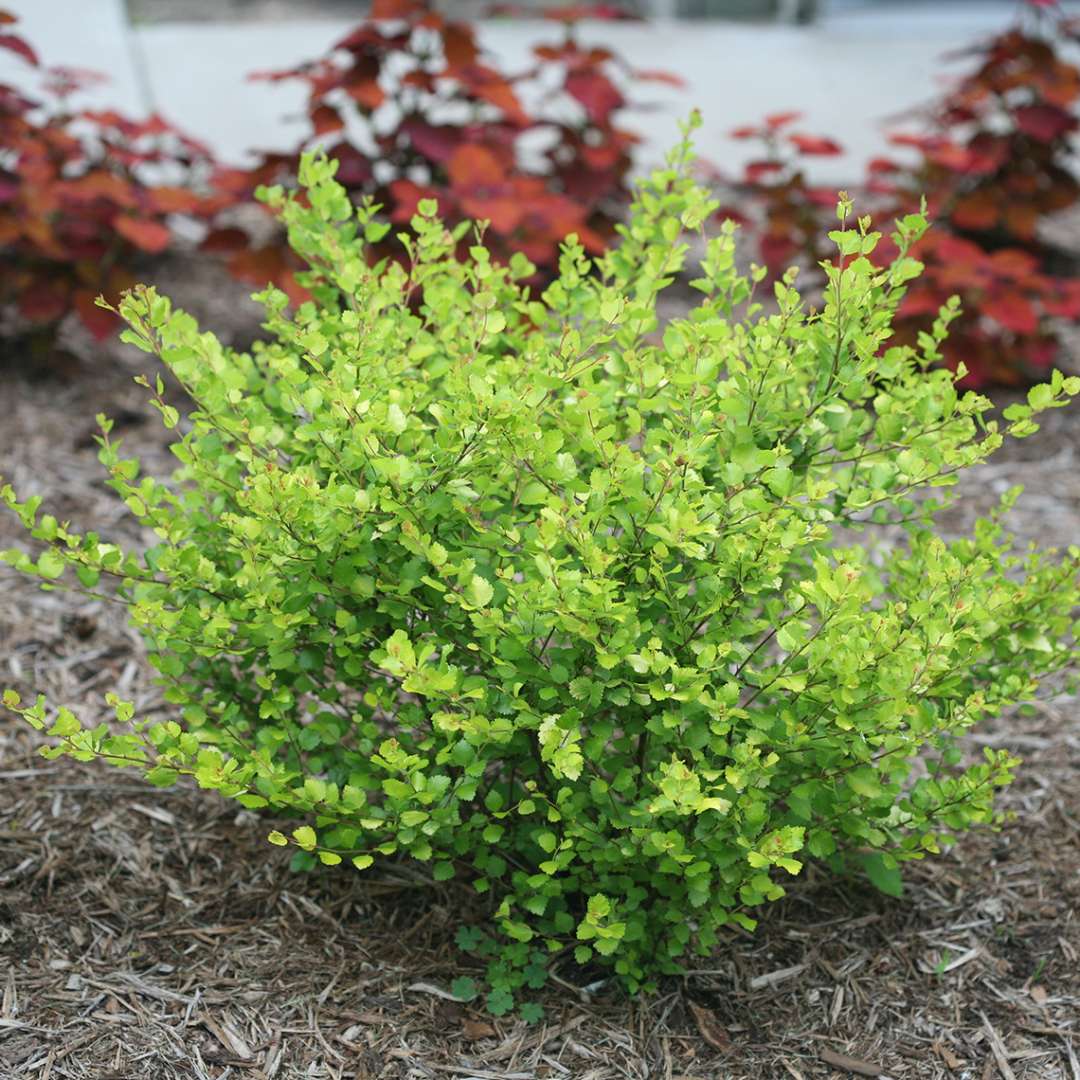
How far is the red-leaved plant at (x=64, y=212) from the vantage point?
3.80 meters

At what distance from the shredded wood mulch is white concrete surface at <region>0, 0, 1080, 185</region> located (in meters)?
4.09

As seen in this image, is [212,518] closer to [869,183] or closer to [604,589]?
[604,589]

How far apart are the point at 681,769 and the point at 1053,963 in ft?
3.28

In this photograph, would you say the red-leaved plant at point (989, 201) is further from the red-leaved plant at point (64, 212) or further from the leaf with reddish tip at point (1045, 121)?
the red-leaved plant at point (64, 212)

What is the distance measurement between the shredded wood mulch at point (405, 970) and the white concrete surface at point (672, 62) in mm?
4086

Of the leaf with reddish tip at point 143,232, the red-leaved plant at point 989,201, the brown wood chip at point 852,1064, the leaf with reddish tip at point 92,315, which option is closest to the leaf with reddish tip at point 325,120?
the leaf with reddish tip at point 143,232

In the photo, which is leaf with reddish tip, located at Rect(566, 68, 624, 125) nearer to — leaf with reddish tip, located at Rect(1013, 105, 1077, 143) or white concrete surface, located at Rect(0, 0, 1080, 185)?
white concrete surface, located at Rect(0, 0, 1080, 185)

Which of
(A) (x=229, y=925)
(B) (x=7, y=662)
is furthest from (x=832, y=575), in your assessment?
(B) (x=7, y=662)

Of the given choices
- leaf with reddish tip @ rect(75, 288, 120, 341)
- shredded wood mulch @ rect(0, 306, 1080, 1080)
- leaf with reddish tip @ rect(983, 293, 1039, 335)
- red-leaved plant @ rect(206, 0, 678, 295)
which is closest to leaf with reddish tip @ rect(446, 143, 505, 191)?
red-leaved plant @ rect(206, 0, 678, 295)

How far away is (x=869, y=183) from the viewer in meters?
4.45

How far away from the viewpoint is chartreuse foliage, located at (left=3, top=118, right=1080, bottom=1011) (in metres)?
1.67

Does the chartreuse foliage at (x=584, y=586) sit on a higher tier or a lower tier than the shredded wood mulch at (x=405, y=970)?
higher

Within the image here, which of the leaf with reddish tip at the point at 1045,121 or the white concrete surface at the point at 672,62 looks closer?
the leaf with reddish tip at the point at 1045,121

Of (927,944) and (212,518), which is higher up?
(212,518)
